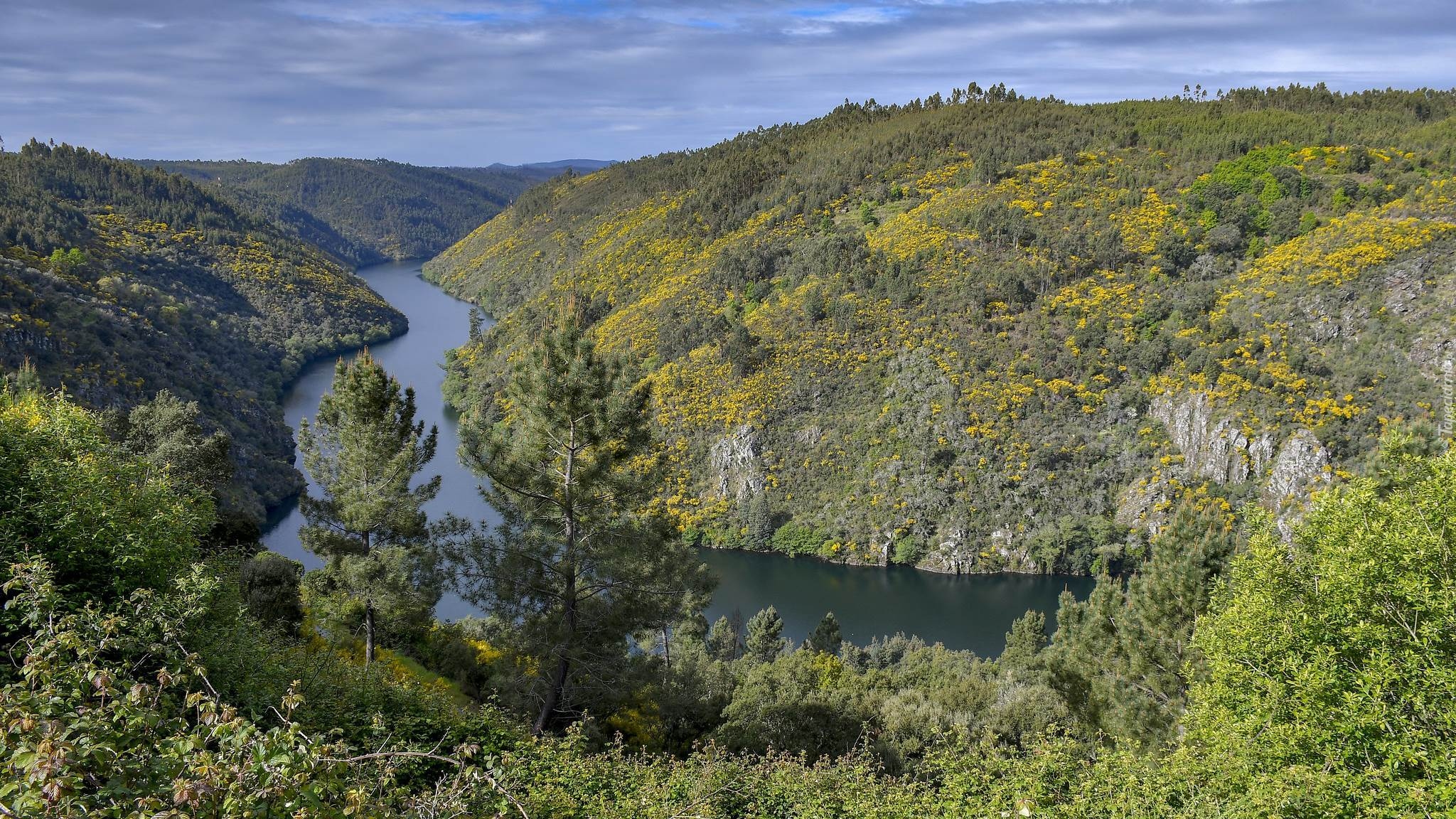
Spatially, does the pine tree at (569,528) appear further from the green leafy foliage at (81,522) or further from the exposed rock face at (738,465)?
the exposed rock face at (738,465)

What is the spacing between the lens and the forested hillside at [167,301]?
138 feet

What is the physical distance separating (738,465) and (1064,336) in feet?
72.7

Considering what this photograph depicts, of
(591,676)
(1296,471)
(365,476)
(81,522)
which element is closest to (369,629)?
(365,476)

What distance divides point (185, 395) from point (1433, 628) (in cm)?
5471

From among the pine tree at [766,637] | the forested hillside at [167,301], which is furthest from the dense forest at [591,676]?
the forested hillside at [167,301]

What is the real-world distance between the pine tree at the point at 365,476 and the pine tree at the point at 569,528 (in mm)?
2552

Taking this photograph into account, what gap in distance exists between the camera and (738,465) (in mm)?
49156

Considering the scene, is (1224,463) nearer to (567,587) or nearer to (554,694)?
(567,587)

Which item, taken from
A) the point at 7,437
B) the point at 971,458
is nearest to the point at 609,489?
the point at 7,437

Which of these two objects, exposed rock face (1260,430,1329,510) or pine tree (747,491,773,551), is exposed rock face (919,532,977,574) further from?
exposed rock face (1260,430,1329,510)

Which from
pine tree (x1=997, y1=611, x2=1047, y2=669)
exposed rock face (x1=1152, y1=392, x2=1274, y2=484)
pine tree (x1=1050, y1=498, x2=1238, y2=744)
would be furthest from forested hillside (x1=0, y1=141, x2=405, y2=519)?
exposed rock face (x1=1152, y1=392, x2=1274, y2=484)

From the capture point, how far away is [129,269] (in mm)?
69625

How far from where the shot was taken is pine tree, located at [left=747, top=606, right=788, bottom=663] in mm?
30297

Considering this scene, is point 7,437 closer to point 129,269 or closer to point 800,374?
point 800,374
